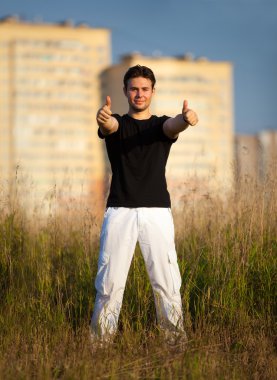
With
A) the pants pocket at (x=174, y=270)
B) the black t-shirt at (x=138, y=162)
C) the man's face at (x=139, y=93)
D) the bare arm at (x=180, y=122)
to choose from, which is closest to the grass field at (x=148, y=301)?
the pants pocket at (x=174, y=270)

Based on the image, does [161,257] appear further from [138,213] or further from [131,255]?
[138,213]

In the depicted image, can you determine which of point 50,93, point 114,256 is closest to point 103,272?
point 114,256

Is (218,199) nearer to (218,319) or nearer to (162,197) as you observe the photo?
(218,319)

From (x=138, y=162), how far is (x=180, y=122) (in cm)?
35

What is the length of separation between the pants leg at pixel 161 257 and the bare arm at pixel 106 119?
50 centimetres

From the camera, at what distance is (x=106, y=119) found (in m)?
4.19

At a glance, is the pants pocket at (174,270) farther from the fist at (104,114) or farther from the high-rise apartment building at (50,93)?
the high-rise apartment building at (50,93)

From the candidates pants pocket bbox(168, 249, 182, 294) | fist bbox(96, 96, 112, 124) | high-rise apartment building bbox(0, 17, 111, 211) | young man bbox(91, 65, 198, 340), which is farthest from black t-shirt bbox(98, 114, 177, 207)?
high-rise apartment building bbox(0, 17, 111, 211)

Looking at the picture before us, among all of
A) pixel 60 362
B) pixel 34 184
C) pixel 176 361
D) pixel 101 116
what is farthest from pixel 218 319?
pixel 34 184

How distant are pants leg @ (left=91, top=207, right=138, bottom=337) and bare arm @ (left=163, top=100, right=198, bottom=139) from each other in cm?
50

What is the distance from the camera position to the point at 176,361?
4.05 m

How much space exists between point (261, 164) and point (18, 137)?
119 m

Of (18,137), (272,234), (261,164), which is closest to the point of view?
(272,234)

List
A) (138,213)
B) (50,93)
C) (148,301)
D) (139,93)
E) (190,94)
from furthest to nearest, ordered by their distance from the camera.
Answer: (190,94)
(50,93)
(148,301)
(139,93)
(138,213)
